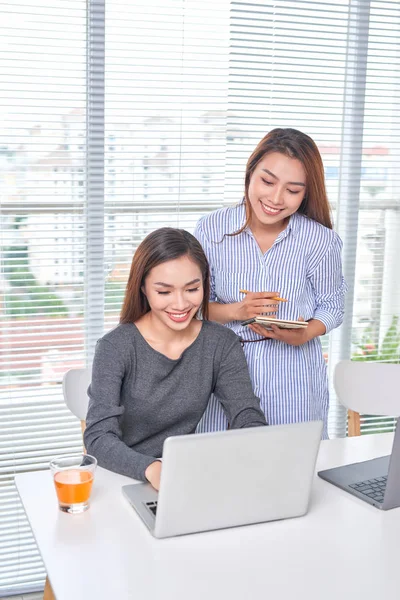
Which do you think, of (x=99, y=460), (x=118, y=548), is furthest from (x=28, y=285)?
(x=118, y=548)

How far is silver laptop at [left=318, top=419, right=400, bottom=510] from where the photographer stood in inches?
57.7

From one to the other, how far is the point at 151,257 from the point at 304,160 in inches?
20.9

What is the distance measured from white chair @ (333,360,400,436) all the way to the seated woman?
578mm

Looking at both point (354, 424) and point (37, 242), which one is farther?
point (37, 242)

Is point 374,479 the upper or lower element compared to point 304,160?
lower

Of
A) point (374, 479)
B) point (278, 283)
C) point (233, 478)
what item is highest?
point (278, 283)

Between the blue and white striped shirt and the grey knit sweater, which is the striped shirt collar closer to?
the blue and white striped shirt

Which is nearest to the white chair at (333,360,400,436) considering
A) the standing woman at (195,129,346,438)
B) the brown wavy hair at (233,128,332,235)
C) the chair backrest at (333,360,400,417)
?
the chair backrest at (333,360,400,417)

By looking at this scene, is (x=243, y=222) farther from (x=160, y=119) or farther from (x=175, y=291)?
(x=160, y=119)

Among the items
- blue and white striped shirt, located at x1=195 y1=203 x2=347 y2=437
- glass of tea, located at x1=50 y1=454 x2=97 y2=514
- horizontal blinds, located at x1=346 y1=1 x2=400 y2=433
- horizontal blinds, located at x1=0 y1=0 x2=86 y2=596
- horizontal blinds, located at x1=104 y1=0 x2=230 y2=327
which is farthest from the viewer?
horizontal blinds, located at x1=346 y1=1 x2=400 y2=433

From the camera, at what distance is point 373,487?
162 centimetres

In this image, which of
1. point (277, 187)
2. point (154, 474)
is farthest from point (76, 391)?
point (277, 187)

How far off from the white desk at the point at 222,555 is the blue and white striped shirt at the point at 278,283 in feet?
1.95

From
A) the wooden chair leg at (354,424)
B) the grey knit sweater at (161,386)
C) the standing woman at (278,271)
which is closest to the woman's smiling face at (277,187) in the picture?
the standing woman at (278,271)
